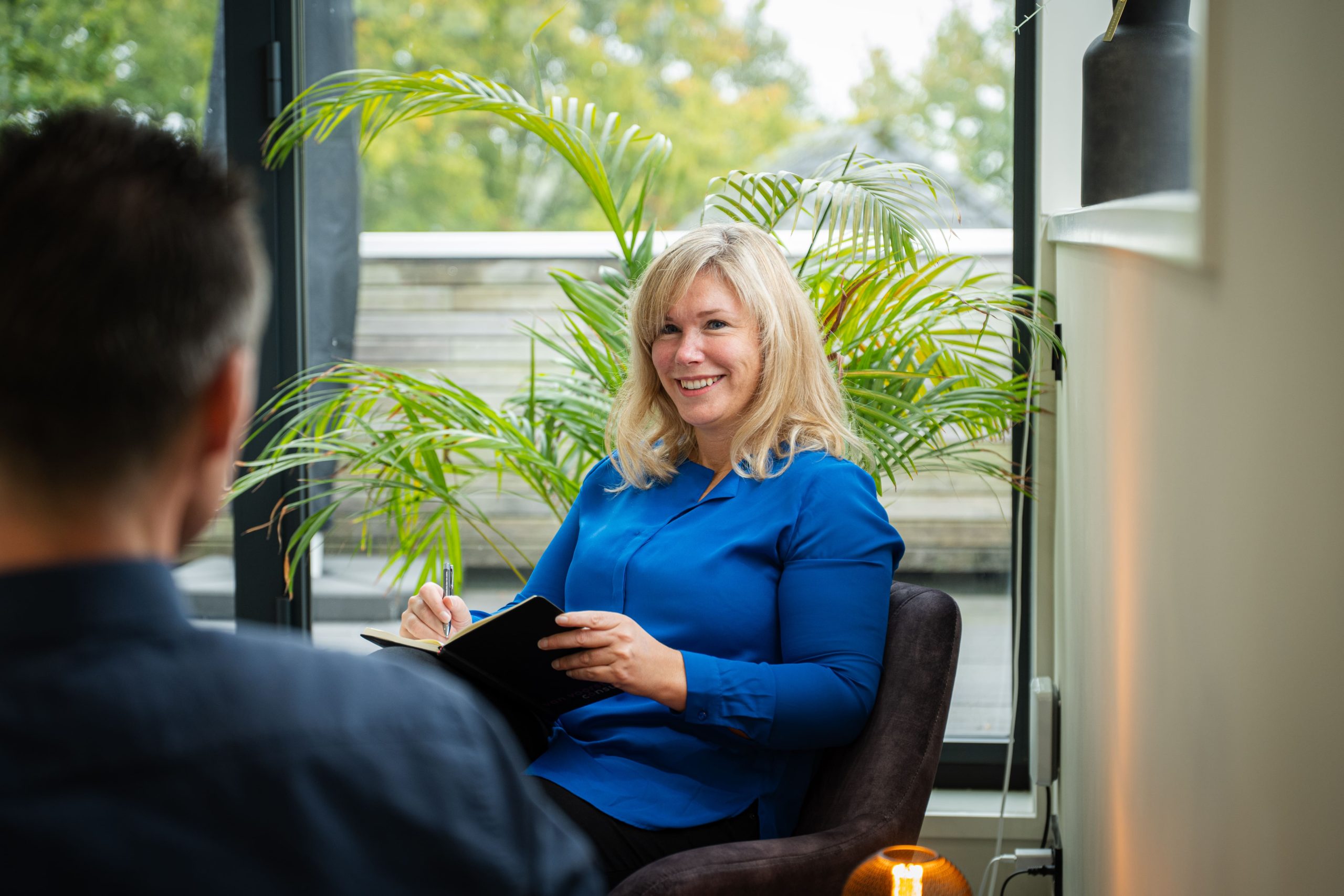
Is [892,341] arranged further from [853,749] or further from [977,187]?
[977,187]

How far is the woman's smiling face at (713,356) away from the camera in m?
1.66

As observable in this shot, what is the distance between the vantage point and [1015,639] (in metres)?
2.35

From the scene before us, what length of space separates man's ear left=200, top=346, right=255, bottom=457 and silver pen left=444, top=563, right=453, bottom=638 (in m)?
0.97

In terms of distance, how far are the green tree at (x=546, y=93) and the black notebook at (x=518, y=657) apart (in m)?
3.02

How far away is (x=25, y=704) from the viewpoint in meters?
0.51

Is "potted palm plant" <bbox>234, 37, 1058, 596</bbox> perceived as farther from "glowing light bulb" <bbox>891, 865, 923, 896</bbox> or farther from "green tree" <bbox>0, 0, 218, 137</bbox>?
"glowing light bulb" <bbox>891, 865, 923, 896</bbox>

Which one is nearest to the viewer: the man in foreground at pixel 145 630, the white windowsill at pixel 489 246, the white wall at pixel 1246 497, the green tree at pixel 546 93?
the man in foreground at pixel 145 630

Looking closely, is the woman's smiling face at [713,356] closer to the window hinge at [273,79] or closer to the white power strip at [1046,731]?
the white power strip at [1046,731]

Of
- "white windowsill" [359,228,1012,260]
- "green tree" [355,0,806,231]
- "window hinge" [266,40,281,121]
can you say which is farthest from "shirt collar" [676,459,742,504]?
"green tree" [355,0,806,231]

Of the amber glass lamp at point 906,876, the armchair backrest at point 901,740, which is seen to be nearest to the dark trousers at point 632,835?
the armchair backrest at point 901,740

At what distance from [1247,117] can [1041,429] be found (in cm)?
154

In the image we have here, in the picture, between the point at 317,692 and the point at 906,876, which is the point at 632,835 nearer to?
the point at 906,876

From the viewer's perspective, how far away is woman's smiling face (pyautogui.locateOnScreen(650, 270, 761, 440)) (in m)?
1.66

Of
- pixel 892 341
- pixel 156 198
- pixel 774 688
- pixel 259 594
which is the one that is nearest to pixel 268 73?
pixel 259 594
